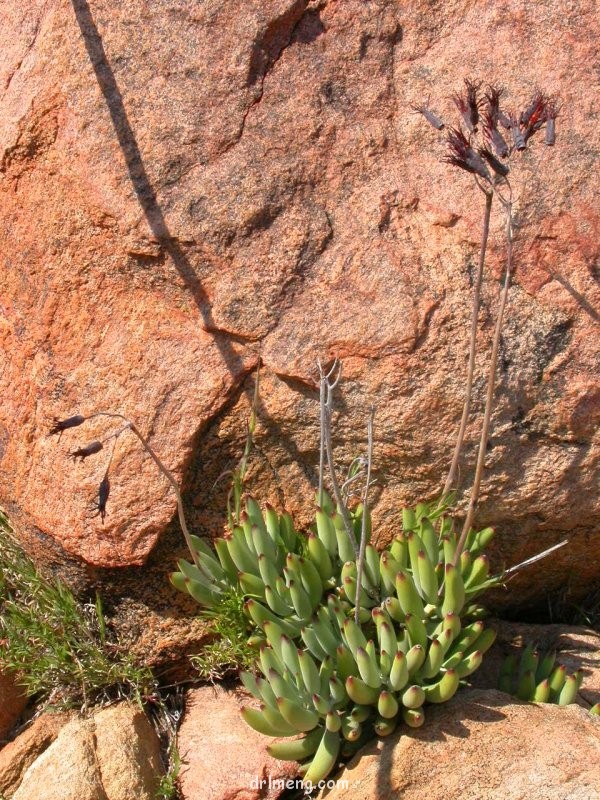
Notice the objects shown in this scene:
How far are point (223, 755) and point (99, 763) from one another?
472 millimetres

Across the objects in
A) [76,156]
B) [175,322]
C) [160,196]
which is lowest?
[175,322]

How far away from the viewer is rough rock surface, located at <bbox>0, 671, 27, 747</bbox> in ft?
13.0

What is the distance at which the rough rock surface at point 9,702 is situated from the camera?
3973 millimetres

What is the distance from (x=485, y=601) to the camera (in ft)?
13.1

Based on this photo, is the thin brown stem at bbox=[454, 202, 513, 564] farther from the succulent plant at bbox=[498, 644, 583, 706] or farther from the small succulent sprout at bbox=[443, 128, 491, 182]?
the succulent plant at bbox=[498, 644, 583, 706]

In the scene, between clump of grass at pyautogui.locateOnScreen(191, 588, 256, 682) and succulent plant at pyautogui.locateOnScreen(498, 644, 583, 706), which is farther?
clump of grass at pyautogui.locateOnScreen(191, 588, 256, 682)

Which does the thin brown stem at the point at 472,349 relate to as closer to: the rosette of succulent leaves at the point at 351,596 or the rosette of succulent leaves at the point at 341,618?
the rosette of succulent leaves at the point at 351,596

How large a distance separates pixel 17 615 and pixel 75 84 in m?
2.17

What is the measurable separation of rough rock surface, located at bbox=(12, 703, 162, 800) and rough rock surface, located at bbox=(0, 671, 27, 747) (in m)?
0.31

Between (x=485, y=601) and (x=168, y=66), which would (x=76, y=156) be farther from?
(x=485, y=601)

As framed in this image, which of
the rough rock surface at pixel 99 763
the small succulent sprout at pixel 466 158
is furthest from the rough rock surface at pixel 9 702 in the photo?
the small succulent sprout at pixel 466 158

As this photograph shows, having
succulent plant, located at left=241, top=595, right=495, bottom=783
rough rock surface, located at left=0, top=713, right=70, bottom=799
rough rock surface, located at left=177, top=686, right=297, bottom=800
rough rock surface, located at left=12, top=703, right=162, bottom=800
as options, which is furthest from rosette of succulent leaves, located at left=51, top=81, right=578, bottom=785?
rough rock surface, located at left=0, top=713, right=70, bottom=799

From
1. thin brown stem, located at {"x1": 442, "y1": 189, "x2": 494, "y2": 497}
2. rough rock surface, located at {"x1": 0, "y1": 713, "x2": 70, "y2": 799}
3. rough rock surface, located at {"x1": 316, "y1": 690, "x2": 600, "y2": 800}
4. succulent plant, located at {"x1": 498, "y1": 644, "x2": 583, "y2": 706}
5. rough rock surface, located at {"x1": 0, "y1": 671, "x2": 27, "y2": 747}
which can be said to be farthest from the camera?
rough rock surface, located at {"x1": 0, "y1": 671, "x2": 27, "y2": 747}

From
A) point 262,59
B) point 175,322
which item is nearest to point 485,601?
point 175,322
